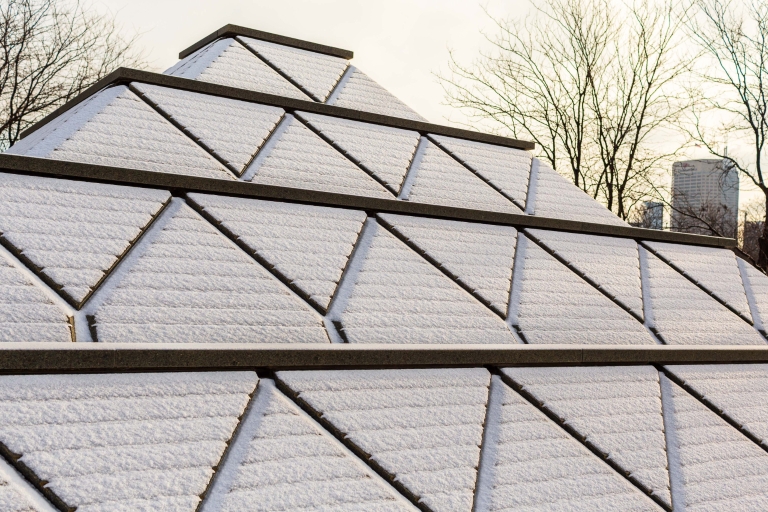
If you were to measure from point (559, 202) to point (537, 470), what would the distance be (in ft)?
8.78

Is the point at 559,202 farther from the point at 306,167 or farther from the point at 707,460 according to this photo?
the point at 707,460

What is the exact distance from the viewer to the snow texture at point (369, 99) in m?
5.22

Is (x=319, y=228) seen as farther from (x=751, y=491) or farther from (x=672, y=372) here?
(x=751, y=491)

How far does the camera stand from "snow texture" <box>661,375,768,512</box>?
2.95 m

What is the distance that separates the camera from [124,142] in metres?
3.61

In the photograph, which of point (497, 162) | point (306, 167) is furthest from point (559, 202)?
Result: point (306, 167)

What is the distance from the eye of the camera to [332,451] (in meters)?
2.38

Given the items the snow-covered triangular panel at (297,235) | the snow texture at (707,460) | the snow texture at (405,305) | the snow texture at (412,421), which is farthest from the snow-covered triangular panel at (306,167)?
the snow texture at (707,460)

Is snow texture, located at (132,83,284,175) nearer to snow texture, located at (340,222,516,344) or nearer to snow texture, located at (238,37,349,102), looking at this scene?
snow texture, located at (238,37,349,102)

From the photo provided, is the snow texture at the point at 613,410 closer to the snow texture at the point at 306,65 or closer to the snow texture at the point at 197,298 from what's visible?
the snow texture at the point at 197,298

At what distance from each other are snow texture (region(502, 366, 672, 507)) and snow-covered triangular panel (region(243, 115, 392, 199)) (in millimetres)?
1545

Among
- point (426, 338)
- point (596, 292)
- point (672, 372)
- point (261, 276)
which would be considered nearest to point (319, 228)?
point (261, 276)

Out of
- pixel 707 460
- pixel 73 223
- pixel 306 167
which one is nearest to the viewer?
pixel 73 223


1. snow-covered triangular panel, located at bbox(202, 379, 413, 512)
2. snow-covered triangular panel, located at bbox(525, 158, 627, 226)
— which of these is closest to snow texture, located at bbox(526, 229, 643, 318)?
snow-covered triangular panel, located at bbox(525, 158, 627, 226)
